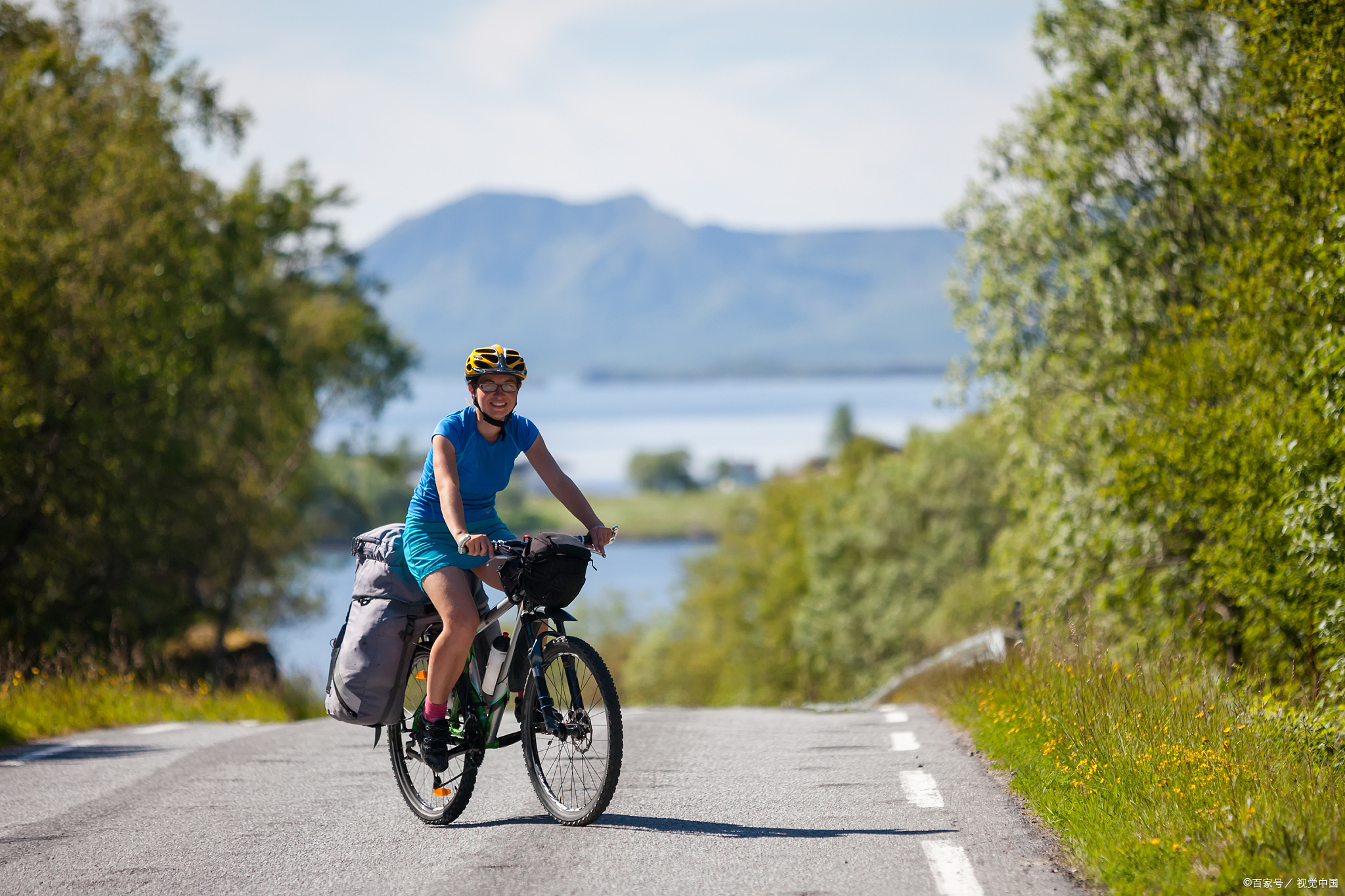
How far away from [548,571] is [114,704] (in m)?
6.84

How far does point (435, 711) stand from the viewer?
574cm

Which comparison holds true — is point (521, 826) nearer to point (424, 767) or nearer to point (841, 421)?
point (424, 767)

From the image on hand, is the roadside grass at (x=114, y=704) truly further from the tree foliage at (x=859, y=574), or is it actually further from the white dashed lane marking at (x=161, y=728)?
the tree foliage at (x=859, y=574)

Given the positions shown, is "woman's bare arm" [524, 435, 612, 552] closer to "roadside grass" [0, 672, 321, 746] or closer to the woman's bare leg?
the woman's bare leg

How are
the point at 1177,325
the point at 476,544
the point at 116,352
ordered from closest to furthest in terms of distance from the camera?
the point at 476,544
the point at 1177,325
the point at 116,352

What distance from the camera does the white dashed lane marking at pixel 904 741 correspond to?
25.7 ft

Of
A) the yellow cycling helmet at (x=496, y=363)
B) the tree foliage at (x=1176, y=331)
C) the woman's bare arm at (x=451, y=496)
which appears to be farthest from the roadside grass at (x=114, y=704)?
the tree foliage at (x=1176, y=331)

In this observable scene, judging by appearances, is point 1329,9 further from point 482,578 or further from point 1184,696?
point 482,578

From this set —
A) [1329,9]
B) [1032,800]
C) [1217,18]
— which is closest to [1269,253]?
[1329,9]

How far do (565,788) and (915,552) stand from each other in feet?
153

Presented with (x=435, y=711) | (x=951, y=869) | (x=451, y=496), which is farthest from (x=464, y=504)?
(x=951, y=869)

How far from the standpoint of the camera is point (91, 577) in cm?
2148

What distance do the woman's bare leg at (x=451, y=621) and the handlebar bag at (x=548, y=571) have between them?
0.22 m

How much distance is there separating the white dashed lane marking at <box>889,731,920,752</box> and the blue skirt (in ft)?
11.0
